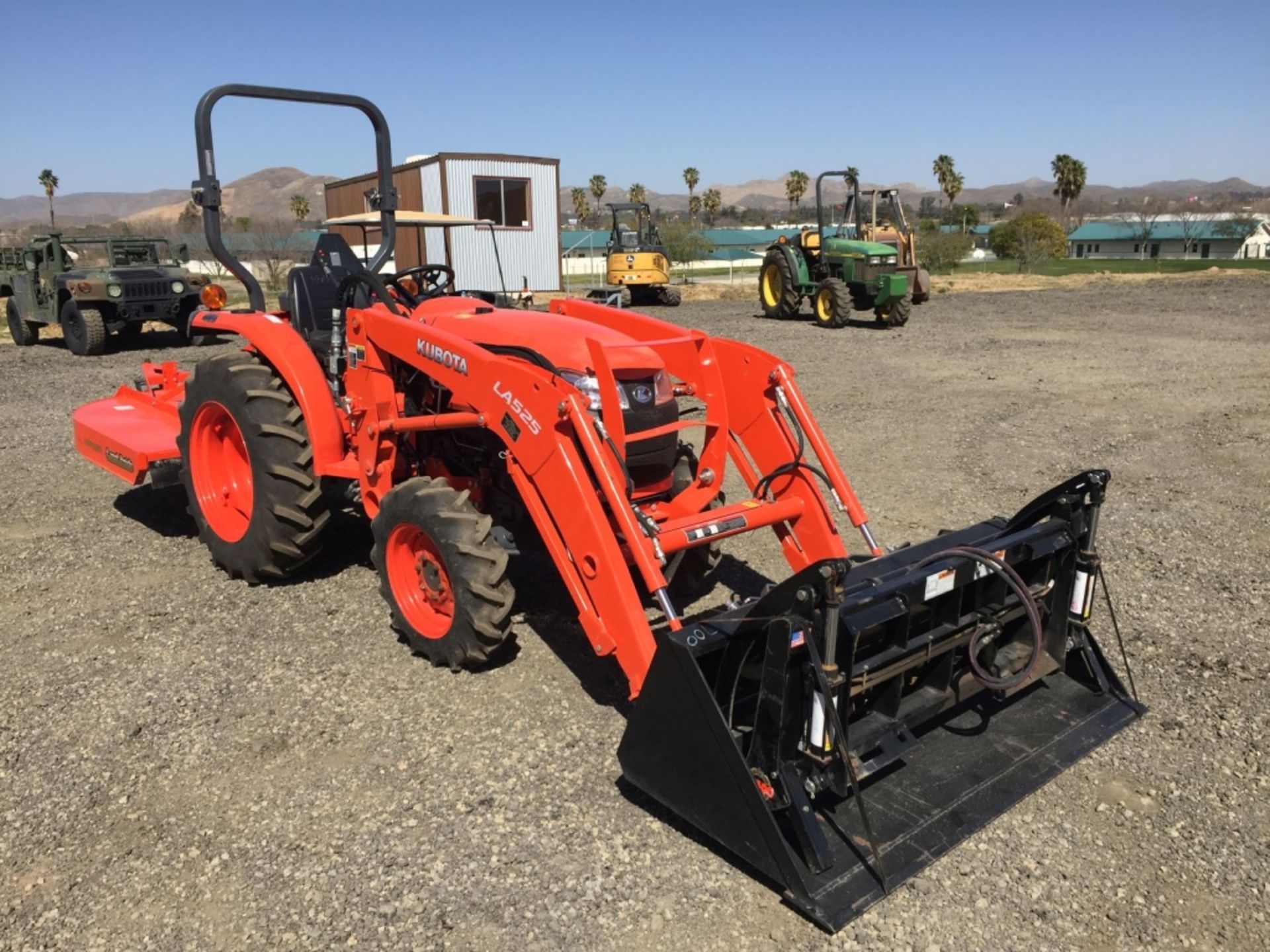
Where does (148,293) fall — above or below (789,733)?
above

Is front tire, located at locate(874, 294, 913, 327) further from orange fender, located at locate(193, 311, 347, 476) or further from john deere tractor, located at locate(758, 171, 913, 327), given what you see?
orange fender, located at locate(193, 311, 347, 476)

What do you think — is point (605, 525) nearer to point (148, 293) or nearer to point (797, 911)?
point (797, 911)

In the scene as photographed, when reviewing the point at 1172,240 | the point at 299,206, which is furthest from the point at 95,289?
the point at 1172,240

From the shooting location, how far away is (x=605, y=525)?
341 cm

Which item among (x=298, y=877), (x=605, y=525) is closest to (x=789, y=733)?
(x=605, y=525)

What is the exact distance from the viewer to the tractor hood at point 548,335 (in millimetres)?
3984

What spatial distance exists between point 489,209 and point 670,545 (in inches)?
890

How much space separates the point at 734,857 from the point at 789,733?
1.50 ft

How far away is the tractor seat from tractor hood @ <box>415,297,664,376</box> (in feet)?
2.17

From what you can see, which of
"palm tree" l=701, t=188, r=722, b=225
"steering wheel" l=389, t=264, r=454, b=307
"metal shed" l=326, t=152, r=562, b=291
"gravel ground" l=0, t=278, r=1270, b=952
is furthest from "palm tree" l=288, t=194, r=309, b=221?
"steering wheel" l=389, t=264, r=454, b=307

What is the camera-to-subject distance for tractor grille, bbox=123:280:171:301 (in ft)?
46.6

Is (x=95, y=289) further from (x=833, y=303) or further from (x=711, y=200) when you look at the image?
(x=711, y=200)

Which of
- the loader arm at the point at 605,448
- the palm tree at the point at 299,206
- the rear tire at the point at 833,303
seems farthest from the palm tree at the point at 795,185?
the loader arm at the point at 605,448

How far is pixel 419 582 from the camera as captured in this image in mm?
4215
